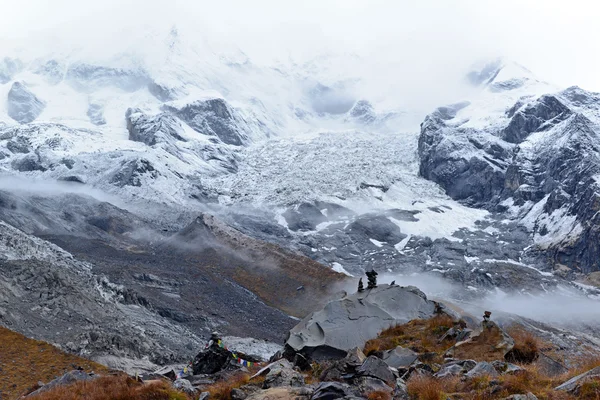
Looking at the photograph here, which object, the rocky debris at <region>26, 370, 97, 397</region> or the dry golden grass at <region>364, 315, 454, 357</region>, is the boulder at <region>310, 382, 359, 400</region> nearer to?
the dry golden grass at <region>364, 315, 454, 357</region>

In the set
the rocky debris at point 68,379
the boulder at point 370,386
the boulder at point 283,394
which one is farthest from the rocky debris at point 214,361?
the boulder at point 370,386

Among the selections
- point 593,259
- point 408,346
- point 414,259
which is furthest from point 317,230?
point 408,346

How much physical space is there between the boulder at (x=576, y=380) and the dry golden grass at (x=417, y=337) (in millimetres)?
8817

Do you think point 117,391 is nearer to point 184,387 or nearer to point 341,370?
point 184,387

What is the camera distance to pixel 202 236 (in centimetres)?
11450

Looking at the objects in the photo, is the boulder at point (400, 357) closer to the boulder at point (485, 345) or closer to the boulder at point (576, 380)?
the boulder at point (485, 345)

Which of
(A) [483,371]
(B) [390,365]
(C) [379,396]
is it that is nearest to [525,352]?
(A) [483,371]

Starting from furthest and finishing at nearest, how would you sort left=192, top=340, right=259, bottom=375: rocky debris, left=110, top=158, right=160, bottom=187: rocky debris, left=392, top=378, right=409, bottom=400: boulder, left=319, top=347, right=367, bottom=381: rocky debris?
left=110, top=158, right=160, bottom=187: rocky debris < left=192, top=340, right=259, bottom=375: rocky debris < left=319, top=347, right=367, bottom=381: rocky debris < left=392, top=378, right=409, bottom=400: boulder

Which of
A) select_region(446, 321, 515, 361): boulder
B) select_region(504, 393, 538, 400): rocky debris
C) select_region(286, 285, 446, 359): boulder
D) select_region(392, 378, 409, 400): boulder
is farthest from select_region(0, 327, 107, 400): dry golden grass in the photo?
select_region(504, 393, 538, 400): rocky debris

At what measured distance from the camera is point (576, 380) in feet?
39.1

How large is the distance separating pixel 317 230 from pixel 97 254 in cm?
9004

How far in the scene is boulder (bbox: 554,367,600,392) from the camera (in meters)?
11.7

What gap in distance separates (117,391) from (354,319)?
14.9 metres

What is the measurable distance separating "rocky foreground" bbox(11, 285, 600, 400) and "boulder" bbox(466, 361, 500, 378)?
30 mm
